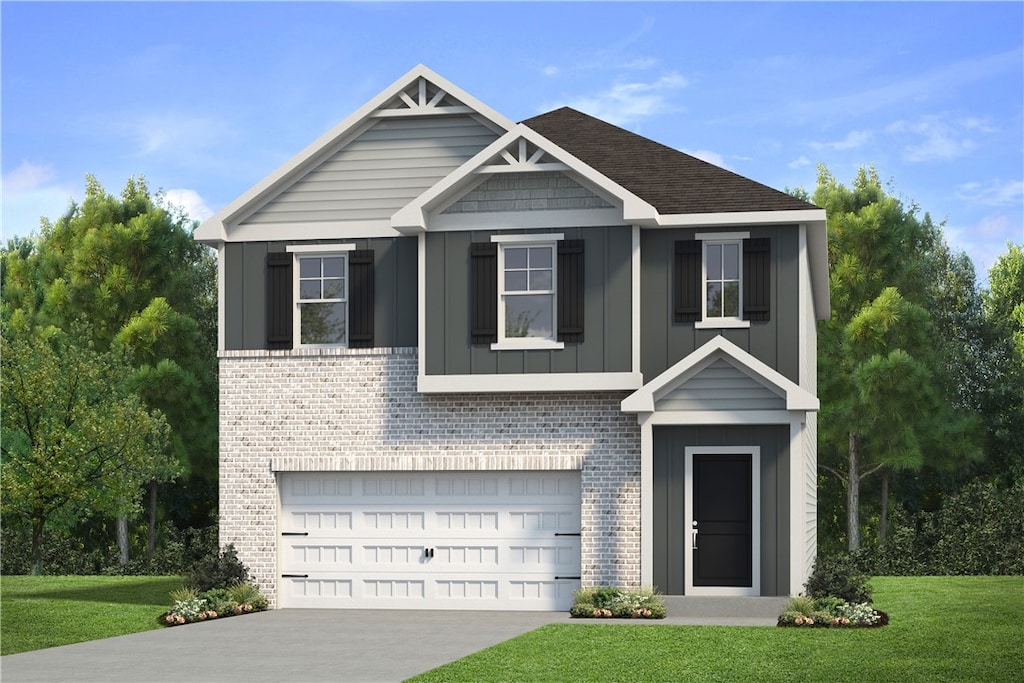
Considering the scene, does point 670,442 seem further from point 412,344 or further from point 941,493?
point 941,493

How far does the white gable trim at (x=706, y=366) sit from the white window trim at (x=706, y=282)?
Answer: 2.51ft

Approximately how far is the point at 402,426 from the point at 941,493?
2210 centimetres

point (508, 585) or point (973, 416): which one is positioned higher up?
point (973, 416)

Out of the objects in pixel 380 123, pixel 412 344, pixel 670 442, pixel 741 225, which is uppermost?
pixel 380 123

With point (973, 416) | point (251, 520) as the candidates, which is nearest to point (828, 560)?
point (251, 520)

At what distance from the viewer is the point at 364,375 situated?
22.8 meters

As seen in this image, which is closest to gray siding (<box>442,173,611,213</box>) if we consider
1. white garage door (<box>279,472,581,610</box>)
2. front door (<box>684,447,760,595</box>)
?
white garage door (<box>279,472,581,610</box>)

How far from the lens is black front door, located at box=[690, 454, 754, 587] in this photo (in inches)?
837

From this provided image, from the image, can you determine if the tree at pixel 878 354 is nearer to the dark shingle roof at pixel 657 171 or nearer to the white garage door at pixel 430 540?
the dark shingle roof at pixel 657 171

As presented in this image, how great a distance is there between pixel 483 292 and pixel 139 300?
21.3 m

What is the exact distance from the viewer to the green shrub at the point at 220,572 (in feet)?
73.0

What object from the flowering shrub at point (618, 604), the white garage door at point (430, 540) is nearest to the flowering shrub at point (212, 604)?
the white garage door at point (430, 540)

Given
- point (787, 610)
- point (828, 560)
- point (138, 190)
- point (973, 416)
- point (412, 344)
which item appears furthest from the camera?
point (138, 190)

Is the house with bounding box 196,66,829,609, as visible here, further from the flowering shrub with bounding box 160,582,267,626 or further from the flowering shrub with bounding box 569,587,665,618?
the flowering shrub with bounding box 569,587,665,618
